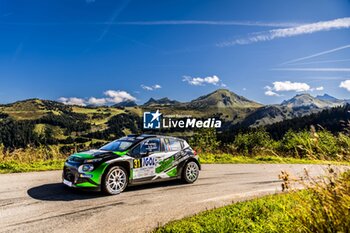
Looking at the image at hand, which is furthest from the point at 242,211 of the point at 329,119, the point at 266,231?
the point at 329,119

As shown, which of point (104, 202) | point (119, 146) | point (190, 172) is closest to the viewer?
point (104, 202)

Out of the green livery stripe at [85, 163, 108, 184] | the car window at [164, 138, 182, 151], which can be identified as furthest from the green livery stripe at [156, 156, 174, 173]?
the green livery stripe at [85, 163, 108, 184]

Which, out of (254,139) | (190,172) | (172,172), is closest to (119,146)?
(172,172)

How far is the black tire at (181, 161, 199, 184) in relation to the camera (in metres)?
11.0

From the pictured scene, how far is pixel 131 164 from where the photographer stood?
9398mm

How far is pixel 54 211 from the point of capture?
714 centimetres

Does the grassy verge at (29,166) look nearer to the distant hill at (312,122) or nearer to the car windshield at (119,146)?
the car windshield at (119,146)

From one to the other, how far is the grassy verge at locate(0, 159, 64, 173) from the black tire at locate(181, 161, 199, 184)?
19.0 ft

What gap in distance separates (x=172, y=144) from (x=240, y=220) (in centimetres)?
502

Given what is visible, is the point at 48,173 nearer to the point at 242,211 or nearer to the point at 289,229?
the point at 242,211

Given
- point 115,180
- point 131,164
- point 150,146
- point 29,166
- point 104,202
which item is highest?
point 150,146

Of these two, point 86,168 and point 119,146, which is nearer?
point 86,168

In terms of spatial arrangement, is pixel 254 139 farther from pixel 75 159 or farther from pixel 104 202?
pixel 104 202

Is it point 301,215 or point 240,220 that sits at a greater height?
point 301,215
